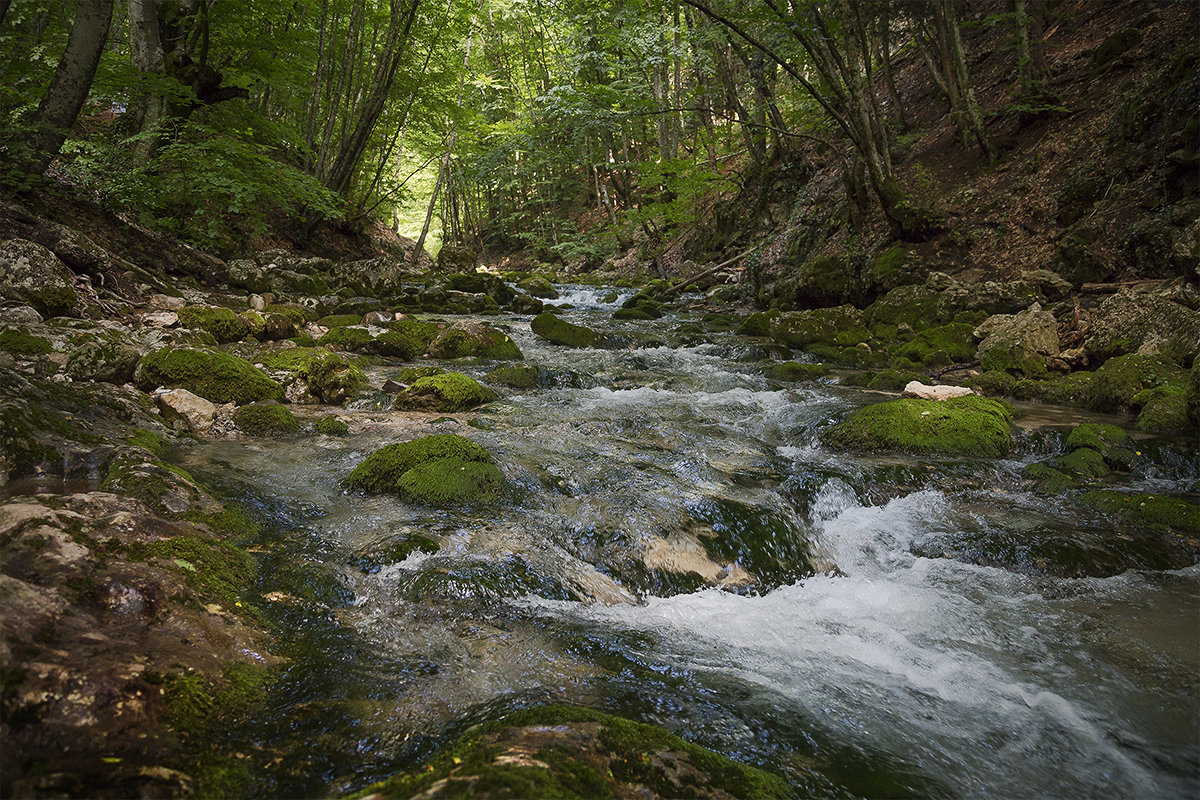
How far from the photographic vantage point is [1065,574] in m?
4.08

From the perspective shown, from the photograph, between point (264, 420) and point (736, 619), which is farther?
point (264, 420)

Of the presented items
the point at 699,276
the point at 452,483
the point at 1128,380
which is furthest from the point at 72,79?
the point at 699,276

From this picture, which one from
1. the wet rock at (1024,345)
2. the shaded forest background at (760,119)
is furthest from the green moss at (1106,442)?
the shaded forest background at (760,119)

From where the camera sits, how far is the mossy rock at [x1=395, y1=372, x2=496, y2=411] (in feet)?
23.3

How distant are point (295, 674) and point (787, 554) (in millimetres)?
3354

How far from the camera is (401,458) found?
4.75 meters

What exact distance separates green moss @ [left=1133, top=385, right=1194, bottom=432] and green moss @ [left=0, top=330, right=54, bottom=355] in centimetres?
1153

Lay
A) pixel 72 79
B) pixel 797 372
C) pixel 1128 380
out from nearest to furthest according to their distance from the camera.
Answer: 1. pixel 1128 380
2. pixel 72 79
3. pixel 797 372

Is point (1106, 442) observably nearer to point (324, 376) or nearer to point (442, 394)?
point (442, 394)

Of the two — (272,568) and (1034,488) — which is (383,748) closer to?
(272,568)

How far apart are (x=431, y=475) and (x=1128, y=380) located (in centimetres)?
820

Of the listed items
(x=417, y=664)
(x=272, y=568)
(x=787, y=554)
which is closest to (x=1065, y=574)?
(x=787, y=554)

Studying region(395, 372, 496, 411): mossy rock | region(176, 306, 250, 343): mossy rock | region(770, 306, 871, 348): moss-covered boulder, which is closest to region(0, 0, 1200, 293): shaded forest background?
region(770, 306, 871, 348): moss-covered boulder

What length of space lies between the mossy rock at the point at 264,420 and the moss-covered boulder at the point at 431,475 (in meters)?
1.54
